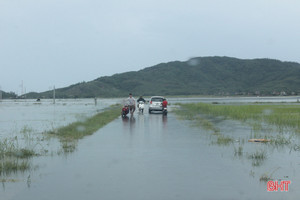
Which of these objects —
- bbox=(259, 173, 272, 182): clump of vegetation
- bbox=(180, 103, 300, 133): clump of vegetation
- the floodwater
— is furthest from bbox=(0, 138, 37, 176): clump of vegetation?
bbox=(180, 103, 300, 133): clump of vegetation

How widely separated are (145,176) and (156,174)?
1.02 ft

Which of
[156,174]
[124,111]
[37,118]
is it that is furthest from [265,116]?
[156,174]

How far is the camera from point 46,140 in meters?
15.0

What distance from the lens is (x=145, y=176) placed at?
8008 mm

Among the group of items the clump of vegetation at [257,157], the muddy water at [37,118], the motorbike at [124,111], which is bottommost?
the clump of vegetation at [257,157]

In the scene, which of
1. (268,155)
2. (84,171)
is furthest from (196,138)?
(84,171)

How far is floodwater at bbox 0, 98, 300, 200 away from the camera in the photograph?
6605 mm

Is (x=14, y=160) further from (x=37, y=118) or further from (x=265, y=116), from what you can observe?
(x=37, y=118)

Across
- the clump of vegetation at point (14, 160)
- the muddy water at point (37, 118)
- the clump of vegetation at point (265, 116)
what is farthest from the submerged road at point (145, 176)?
the clump of vegetation at point (265, 116)

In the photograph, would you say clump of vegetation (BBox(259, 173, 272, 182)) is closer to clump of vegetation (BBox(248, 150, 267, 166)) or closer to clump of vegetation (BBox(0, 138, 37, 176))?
clump of vegetation (BBox(248, 150, 267, 166))

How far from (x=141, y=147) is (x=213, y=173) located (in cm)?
459

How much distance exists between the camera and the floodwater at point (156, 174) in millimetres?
6605

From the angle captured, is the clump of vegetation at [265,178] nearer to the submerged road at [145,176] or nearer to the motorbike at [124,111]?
the submerged road at [145,176]

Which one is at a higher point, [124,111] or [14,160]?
[124,111]
